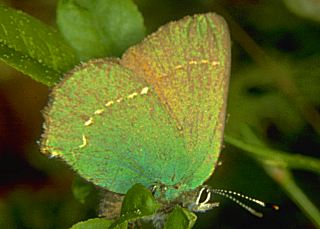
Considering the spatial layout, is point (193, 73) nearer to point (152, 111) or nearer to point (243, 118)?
point (152, 111)

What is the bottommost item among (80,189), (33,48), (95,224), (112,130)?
(80,189)

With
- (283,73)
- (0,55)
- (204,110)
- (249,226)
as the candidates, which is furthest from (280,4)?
(0,55)

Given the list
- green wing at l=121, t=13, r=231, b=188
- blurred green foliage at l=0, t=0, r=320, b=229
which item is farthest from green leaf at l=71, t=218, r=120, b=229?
blurred green foliage at l=0, t=0, r=320, b=229

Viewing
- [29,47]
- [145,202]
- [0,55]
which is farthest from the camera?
[29,47]

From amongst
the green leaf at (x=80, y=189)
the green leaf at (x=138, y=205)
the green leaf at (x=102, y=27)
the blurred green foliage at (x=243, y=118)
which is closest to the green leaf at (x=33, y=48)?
the green leaf at (x=102, y=27)

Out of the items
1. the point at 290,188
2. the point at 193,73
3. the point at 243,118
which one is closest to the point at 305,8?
the point at 243,118

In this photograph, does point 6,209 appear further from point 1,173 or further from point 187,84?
point 187,84

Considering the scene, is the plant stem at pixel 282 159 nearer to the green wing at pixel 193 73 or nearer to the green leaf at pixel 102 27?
the green wing at pixel 193 73
